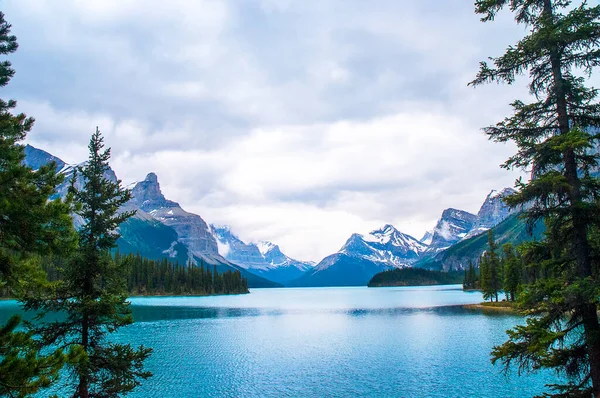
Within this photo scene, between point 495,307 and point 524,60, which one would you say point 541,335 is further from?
point 495,307

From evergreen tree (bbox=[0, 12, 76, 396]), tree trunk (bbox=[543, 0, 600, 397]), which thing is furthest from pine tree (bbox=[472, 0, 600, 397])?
evergreen tree (bbox=[0, 12, 76, 396])

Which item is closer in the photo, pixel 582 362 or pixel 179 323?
pixel 582 362

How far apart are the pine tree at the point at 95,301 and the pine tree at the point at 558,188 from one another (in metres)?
18.8

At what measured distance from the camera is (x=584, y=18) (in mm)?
16531

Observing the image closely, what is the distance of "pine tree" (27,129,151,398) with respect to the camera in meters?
21.9

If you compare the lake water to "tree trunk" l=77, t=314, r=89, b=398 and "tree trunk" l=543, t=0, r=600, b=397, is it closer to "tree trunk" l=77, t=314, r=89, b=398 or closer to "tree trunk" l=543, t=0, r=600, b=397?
"tree trunk" l=77, t=314, r=89, b=398

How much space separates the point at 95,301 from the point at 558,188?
74.3 ft

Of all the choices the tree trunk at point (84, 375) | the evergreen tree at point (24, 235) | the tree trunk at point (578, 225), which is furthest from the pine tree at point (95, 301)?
the tree trunk at point (578, 225)

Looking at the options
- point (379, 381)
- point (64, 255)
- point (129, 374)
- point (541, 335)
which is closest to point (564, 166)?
point (541, 335)

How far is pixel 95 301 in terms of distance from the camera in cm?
2202

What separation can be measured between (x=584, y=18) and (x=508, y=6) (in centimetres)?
348

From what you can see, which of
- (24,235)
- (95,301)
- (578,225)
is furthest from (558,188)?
(95,301)

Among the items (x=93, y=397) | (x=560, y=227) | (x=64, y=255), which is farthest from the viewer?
(x=93, y=397)

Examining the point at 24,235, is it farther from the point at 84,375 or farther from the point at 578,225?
the point at 578,225
